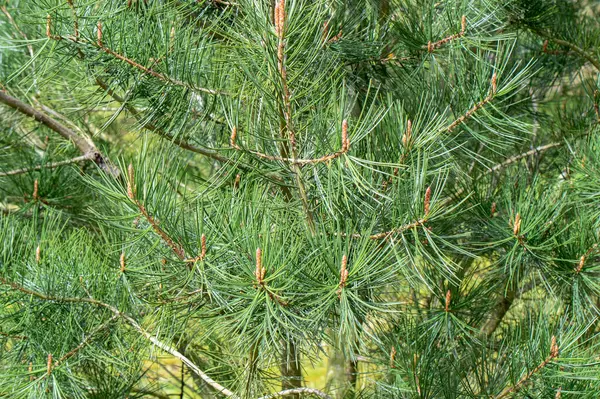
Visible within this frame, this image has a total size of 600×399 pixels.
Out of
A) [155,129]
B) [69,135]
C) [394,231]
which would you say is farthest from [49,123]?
[394,231]

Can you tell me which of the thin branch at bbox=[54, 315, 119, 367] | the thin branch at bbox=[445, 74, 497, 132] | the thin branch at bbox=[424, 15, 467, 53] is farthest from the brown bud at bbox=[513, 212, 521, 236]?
the thin branch at bbox=[54, 315, 119, 367]

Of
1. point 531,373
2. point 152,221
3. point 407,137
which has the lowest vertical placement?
point 531,373

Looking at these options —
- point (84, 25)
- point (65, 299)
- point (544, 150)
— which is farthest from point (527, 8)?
point (65, 299)

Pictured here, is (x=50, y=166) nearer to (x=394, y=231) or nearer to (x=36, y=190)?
(x=36, y=190)

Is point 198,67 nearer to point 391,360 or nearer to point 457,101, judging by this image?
point 457,101

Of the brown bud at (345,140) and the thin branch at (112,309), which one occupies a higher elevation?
the brown bud at (345,140)

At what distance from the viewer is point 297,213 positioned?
889mm

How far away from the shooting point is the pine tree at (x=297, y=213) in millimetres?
746

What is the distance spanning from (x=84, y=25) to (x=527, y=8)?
68 cm

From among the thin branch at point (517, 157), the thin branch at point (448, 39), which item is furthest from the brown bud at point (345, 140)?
the thin branch at point (517, 157)

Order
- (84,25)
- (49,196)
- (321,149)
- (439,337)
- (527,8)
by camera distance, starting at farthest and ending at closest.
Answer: (49,196)
(527,8)
(439,337)
(84,25)
(321,149)

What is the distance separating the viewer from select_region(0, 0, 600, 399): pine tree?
75 centimetres

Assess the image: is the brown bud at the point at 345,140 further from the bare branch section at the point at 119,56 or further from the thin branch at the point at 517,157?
the thin branch at the point at 517,157

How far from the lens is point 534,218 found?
0.95m
